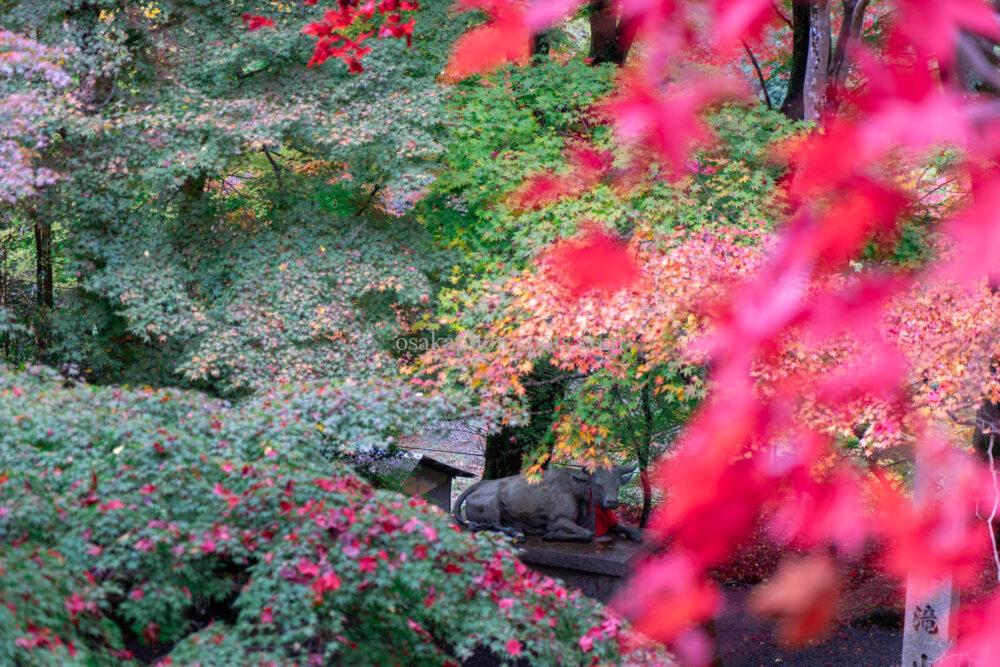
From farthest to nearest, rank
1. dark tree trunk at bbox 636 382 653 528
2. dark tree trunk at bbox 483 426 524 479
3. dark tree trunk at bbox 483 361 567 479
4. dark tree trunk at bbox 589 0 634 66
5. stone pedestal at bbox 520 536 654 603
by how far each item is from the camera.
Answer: dark tree trunk at bbox 636 382 653 528, dark tree trunk at bbox 483 426 524 479, dark tree trunk at bbox 589 0 634 66, dark tree trunk at bbox 483 361 567 479, stone pedestal at bbox 520 536 654 603

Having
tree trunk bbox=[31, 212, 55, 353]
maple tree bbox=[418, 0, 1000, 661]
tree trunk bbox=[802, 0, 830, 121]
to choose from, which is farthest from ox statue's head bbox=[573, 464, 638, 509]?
maple tree bbox=[418, 0, 1000, 661]

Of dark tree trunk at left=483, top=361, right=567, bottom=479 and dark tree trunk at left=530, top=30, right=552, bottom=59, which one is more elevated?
dark tree trunk at left=530, top=30, right=552, bottom=59

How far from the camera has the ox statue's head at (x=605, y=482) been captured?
951 cm

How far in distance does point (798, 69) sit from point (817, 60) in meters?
1.35

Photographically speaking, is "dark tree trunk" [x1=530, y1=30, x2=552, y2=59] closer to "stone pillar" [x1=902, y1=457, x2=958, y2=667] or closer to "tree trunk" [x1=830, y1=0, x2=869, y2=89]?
"tree trunk" [x1=830, y1=0, x2=869, y2=89]

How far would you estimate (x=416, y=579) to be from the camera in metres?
4.21

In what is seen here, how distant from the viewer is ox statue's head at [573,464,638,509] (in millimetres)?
9508

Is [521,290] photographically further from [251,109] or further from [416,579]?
[416,579]

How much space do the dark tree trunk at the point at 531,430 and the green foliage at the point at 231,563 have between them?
4215mm

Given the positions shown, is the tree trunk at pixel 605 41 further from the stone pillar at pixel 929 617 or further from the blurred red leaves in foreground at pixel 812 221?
the blurred red leaves in foreground at pixel 812 221

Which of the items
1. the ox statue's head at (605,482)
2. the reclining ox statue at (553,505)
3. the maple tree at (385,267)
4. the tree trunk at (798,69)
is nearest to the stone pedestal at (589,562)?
the reclining ox statue at (553,505)

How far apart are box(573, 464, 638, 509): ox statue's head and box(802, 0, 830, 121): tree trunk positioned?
→ 394 cm

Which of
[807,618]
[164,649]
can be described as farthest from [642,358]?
[807,618]

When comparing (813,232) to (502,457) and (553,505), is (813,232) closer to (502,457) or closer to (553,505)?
(553,505)
